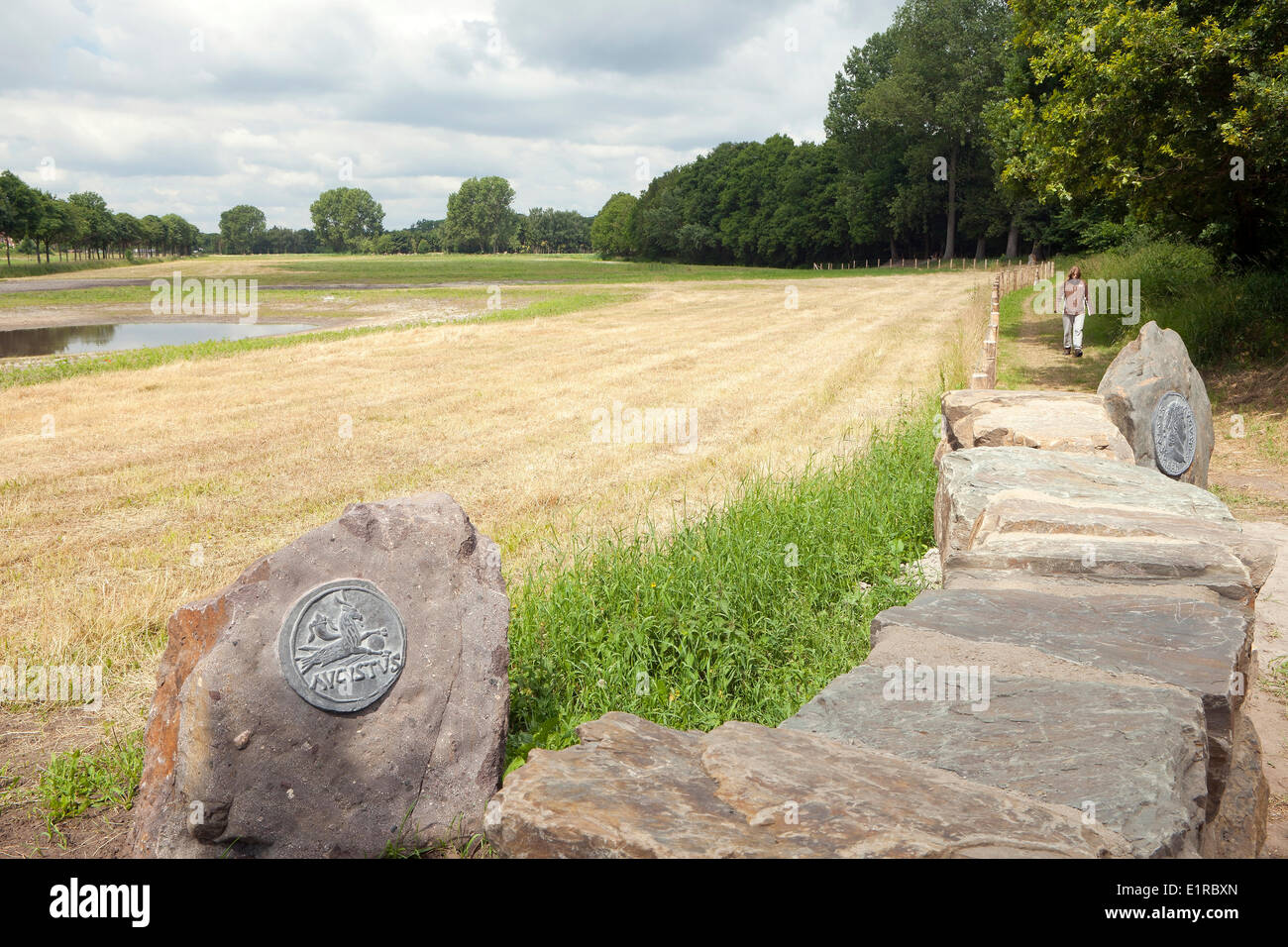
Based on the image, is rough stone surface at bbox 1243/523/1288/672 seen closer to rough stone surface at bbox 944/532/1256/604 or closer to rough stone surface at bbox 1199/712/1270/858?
rough stone surface at bbox 944/532/1256/604

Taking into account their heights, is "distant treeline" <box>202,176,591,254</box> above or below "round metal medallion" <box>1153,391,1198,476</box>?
above

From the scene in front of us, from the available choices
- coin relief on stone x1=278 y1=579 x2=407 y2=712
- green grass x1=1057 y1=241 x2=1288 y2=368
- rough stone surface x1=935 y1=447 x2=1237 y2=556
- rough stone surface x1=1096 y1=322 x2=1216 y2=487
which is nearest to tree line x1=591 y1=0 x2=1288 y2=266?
green grass x1=1057 y1=241 x2=1288 y2=368

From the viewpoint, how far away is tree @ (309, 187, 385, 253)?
173625mm

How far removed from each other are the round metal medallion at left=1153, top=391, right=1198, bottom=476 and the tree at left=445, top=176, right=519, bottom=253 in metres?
161

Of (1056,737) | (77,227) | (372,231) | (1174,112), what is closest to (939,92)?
(1174,112)

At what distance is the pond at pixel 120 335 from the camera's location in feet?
84.1

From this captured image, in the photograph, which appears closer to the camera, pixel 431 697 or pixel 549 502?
pixel 431 697

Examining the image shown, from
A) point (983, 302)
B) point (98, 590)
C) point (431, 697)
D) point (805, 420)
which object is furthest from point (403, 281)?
point (431, 697)

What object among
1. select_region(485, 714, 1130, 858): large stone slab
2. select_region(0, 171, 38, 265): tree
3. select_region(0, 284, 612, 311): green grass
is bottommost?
select_region(485, 714, 1130, 858): large stone slab

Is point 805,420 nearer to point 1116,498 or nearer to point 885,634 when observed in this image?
point 1116,498

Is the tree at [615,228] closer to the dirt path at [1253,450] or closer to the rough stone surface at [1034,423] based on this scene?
the dirt path at [1253,450]

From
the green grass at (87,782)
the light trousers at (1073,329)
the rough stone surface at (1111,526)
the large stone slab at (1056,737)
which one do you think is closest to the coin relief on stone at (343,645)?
the green grass at (87,782)

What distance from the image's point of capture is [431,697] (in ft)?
12.0
